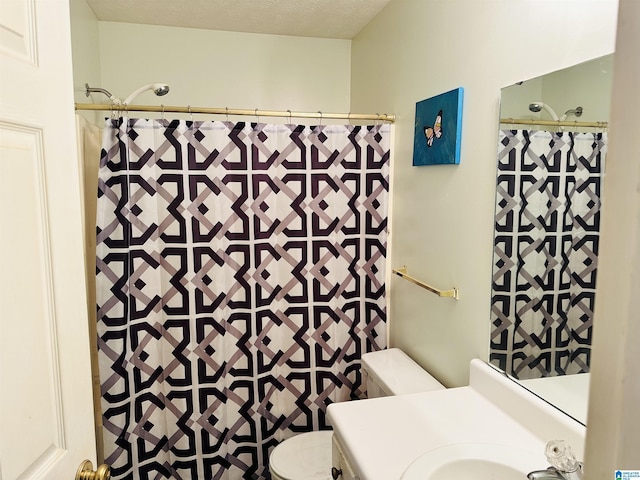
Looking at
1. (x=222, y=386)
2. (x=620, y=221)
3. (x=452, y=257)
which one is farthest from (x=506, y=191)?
(x=222, y=386)

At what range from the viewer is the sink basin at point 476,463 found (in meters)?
1.10

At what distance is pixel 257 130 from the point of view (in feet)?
6.66

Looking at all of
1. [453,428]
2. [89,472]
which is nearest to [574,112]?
[453,428]

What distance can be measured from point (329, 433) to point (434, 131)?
1.42m

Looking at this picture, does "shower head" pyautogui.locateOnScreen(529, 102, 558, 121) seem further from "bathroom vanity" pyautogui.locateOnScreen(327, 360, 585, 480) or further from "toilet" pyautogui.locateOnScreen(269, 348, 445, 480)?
"toilet" pyautogui.locateOnScreen(269, 348, 445, 480)

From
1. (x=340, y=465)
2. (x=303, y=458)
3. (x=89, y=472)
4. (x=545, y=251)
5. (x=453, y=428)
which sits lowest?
(x=303, y=458)

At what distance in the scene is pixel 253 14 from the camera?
2.39 m

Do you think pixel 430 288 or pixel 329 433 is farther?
pixel 329 433

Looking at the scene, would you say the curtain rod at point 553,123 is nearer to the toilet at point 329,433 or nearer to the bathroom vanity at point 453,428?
the bathroom vanity at point 453,428

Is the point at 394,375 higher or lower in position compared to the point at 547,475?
lower

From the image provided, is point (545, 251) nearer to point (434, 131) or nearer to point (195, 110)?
point (434, 131)

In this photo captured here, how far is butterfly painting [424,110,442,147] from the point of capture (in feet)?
5.75

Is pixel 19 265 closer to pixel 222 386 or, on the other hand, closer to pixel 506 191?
pixel 506 191

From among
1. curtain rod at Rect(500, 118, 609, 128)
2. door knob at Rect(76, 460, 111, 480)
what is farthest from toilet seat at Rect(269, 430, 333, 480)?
curtain rod at Rect(500, 118, 609, 128)
